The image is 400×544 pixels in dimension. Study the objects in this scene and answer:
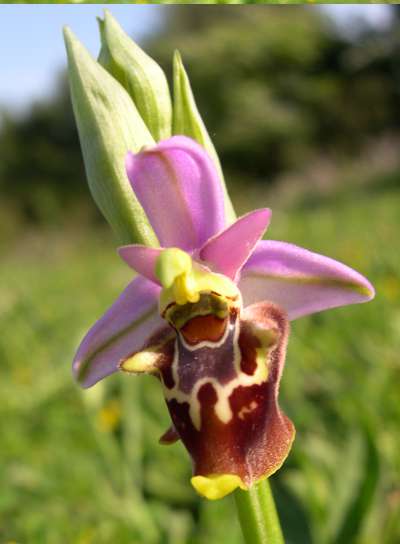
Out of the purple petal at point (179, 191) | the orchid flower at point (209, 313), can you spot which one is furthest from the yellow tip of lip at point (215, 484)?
the purple petal at point (179, 191)

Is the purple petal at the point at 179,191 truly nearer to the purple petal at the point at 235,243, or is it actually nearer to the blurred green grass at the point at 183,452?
the purple petal at the point at 235,243

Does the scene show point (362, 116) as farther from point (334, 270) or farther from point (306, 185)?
point (334, 270)

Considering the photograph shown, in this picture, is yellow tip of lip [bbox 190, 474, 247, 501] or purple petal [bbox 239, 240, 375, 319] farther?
purple petal [bbox 239, 240, 375, 319]

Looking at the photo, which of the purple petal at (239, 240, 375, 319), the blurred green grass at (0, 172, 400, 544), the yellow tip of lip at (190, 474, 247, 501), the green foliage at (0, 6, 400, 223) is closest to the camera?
the yellow tip of lip at (190, 474, 247, 501)

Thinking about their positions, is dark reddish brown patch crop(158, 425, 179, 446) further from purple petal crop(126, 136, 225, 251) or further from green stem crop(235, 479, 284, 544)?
purple petal crop(126, 136, 225, 251)

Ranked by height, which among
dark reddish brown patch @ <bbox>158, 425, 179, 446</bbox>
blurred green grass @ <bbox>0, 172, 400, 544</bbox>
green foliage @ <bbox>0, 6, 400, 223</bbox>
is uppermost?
dark reddish brown patch @ <bbox>158, 425, 179, 446</bbox>

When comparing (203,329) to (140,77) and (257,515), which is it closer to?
(257,515)

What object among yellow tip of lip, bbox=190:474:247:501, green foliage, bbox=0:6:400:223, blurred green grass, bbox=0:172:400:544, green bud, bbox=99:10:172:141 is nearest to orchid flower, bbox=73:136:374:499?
→ yellow tip of lip, bbox=190:474:247:501

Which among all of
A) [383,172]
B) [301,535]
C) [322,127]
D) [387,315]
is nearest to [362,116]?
[322,127]
